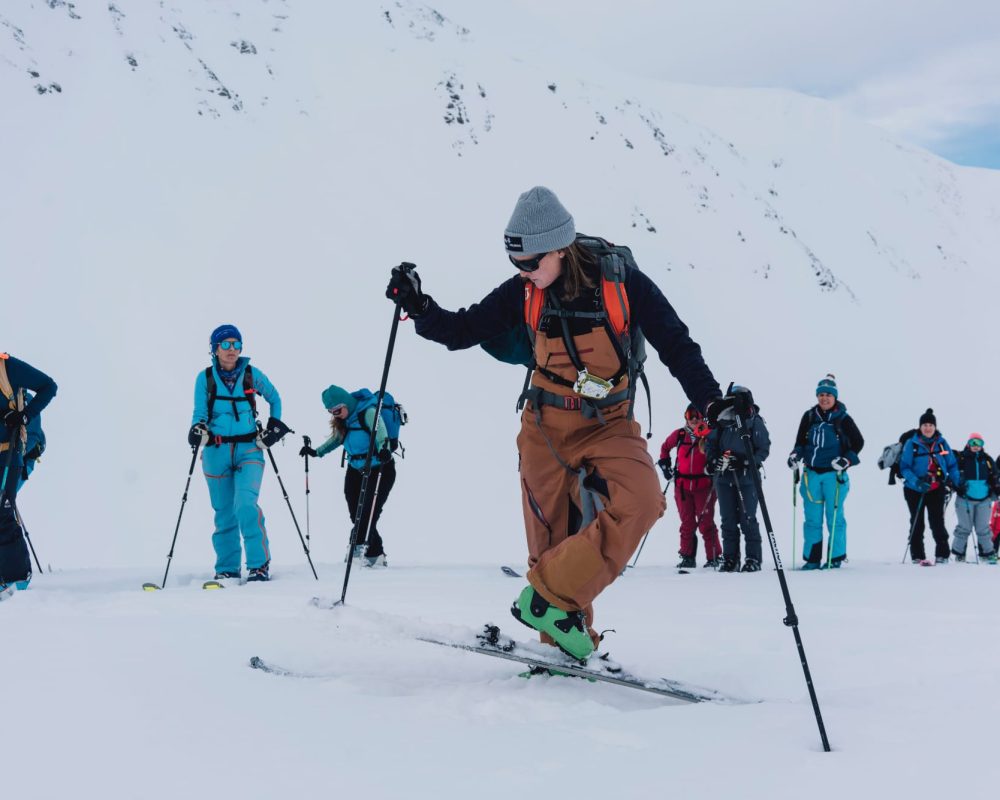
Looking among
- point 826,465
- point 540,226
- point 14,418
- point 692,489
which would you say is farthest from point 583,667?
point 826,465

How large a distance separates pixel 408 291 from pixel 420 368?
2260 centimetres

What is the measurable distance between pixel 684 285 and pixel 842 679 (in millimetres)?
33938

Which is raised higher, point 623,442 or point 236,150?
point 236,150

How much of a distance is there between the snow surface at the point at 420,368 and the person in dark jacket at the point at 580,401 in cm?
49

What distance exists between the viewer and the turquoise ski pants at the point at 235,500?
8516 mm

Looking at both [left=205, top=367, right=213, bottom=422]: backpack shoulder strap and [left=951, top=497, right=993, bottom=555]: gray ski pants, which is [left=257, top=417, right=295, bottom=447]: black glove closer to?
[left=205, top=367, right=213, bottom=422]: backpack shoulder strap

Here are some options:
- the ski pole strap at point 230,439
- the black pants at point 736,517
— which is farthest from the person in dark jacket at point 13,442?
the black pants at point 736,517

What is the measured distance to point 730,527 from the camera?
1038 centimetres

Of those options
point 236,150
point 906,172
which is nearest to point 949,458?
point 236,150

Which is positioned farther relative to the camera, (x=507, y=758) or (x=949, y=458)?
(x=949, y=458)

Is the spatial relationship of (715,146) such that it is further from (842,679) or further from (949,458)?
(842,679)

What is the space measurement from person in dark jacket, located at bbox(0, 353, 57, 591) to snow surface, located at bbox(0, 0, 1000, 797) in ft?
1.69

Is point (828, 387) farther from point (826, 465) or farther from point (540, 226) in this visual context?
point (540, 226)

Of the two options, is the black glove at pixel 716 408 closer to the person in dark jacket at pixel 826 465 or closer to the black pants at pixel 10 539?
the black pants at pixel 10 539
